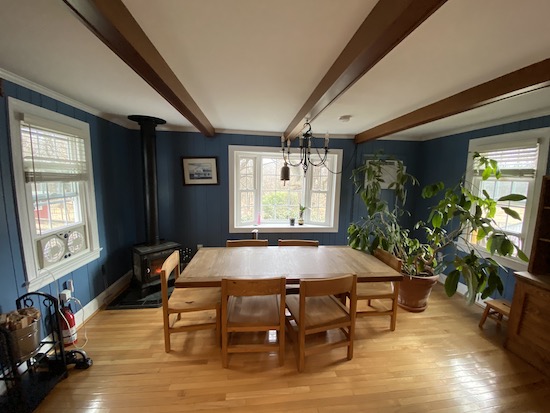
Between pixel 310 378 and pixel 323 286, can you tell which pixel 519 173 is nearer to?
pixel 323 286

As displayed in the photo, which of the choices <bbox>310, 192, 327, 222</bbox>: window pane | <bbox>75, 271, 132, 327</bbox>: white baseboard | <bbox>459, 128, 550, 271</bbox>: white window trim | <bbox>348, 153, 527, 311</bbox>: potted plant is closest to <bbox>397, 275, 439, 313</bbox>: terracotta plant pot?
<bbox>348, 153, 527, 311</bbox>: potted plant

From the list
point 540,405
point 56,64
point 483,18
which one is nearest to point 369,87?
point 483,18

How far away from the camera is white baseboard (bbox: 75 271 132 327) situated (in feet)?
7.41

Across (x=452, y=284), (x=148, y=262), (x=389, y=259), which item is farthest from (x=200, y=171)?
(x=452, y=284)

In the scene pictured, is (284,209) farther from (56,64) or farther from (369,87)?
(56,64)

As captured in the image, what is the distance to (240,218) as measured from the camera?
371 centimetres

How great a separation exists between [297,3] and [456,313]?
3302mm

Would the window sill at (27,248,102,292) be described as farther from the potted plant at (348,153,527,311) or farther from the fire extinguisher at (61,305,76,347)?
the potted plant at (348,153,527,311)

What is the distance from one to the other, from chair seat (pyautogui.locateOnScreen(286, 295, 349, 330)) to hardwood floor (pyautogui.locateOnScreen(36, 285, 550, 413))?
1.25 ft

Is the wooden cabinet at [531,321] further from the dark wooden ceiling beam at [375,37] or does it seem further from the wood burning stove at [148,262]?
the wood burning stove at [148,262]

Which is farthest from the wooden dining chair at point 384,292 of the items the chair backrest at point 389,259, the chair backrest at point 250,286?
the chair backrest at point 250,286

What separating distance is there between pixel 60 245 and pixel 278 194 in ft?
8.92

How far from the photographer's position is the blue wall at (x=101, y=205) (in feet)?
5.22

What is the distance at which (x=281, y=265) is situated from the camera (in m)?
2.00
